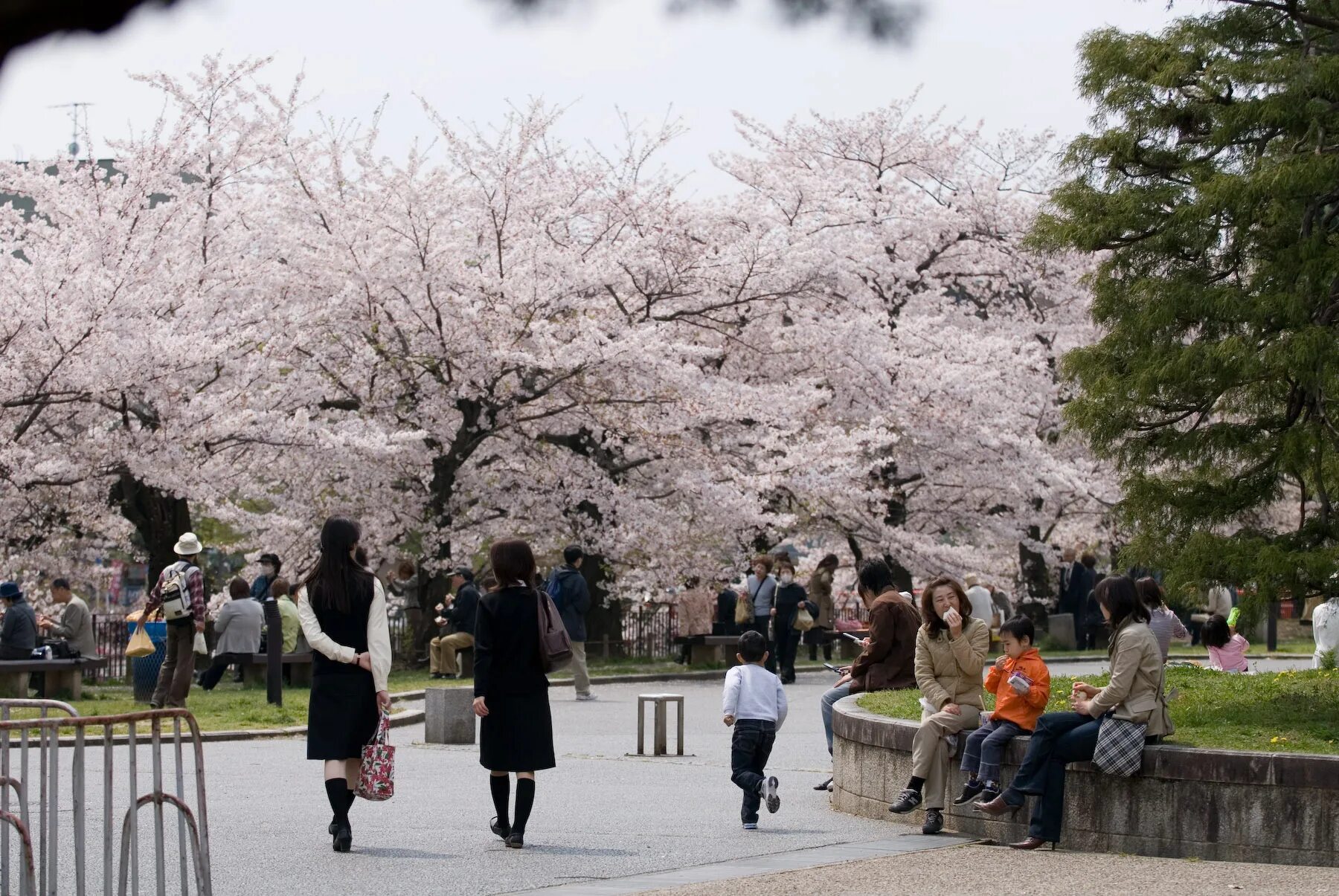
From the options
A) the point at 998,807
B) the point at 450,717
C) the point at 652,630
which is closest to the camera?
the point at 998,807

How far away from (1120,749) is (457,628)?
15.7 metres

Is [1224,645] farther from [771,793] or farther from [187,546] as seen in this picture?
[187,546]

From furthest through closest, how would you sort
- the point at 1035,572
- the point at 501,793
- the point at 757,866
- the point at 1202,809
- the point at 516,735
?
the point at 1035,572
the point at 501,793
the point at 516,735
the point at 1202,809
the point at 757,866

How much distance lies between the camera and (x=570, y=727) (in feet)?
58.5

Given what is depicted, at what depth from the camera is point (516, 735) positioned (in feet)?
29.9

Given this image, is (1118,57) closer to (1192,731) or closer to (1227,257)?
(1227,257)

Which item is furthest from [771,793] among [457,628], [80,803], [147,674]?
[457,628]

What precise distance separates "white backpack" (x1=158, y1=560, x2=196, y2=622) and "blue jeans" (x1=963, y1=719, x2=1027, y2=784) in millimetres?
9451

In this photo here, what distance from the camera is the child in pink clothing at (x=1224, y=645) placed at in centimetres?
1638

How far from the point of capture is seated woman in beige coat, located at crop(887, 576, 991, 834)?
10047mm

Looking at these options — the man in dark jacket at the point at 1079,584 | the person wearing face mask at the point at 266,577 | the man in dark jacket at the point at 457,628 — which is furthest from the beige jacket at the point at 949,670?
the man in dark jacket at the point at 1079,584

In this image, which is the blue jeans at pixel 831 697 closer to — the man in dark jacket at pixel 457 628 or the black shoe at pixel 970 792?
the black shoe at pixel 970 792

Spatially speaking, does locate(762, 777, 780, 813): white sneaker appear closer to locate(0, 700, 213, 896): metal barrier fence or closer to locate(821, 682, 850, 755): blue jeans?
locate(821, 682, 850, 755): blue jeans

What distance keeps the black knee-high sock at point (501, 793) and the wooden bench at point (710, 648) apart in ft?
60.9
